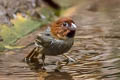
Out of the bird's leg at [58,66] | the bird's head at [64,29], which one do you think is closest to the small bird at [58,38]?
the bird's head at [64,29]

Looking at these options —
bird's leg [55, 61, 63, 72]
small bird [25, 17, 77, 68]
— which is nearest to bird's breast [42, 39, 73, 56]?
small bird [25, 17, 77, 68]

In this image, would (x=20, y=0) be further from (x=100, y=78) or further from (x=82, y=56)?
(x=100, y=78)

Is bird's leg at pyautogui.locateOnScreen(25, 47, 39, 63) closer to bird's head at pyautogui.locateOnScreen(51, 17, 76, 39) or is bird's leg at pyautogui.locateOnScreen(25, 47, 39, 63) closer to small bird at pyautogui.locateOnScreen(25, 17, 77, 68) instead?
small bird at pyautogui.locateOnScreen(25, 17, 77, 68)

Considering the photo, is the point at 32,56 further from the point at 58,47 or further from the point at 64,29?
the point at 64,29

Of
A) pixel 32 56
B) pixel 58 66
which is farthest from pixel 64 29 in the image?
pixel 32 56

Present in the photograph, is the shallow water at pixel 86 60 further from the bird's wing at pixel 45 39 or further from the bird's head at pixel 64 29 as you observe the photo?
the bird's head at pixel 64 29

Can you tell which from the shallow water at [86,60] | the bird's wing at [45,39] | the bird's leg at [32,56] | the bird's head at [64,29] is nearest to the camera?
the shallow water at [86,60]

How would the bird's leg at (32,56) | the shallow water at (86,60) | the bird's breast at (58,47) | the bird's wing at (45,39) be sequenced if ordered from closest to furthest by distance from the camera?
the shallow water at (86,60)
the bird's breast at (58,47)
the bird's wing at (45,39)
the bird's leg at (32,56)
